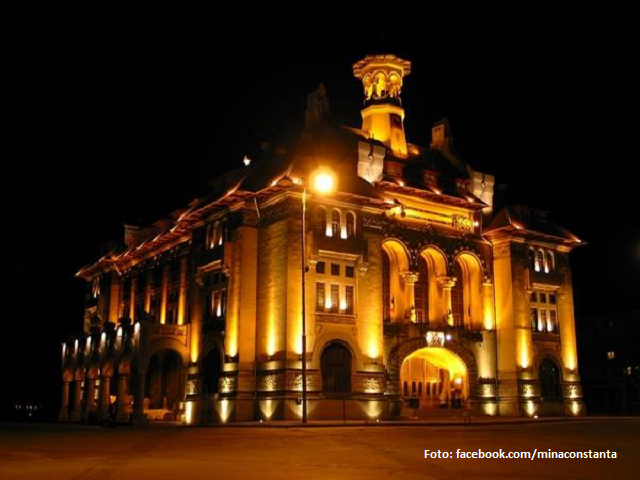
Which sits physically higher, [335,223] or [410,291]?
[335,223]

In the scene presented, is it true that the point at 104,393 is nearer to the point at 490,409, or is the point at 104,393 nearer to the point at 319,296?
the point at 319,296

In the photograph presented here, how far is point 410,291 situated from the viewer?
6250cm

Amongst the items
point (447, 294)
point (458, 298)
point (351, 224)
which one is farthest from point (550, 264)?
point (351, 224)

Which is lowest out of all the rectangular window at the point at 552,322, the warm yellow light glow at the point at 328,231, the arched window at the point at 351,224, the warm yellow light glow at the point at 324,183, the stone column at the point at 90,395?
the stone column at the point at 90,395

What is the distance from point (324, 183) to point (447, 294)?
16.4m

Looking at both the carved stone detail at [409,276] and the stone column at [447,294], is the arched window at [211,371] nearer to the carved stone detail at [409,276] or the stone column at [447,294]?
the carved stone detail at [409,276]

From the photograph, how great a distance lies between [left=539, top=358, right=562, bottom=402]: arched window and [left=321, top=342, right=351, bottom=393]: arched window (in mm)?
20787

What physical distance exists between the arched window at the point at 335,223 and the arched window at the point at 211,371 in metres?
12.9

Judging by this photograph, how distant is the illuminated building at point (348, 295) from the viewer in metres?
54.4

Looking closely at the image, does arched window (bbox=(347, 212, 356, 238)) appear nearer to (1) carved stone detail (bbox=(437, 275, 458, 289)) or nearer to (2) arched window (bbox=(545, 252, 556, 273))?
(1) carved stone detail (bbox=(437, 275, 458, 289))

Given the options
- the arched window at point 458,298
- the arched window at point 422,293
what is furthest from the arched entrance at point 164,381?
the arched window at point 458,298

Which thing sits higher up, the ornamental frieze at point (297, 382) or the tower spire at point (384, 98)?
the tower spire at point (384, 98)

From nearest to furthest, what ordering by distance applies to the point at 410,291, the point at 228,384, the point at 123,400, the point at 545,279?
the point at 228,384, the point at 123,400, the point at 410,291, the point at 545,279

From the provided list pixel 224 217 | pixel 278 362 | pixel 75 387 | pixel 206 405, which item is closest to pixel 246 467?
pixel 278 362
